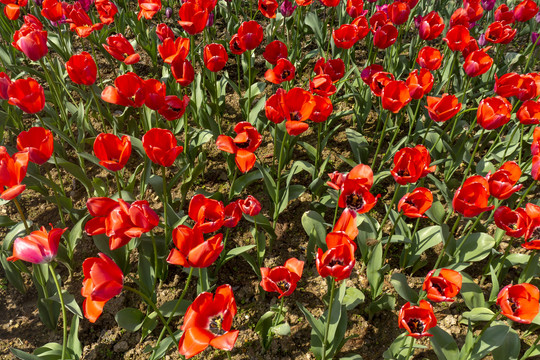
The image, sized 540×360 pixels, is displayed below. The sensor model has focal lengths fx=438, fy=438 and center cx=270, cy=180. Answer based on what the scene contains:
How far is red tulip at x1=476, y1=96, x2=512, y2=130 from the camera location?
2.30m

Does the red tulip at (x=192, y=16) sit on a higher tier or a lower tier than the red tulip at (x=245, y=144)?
higher

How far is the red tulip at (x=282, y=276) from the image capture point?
1.72 m

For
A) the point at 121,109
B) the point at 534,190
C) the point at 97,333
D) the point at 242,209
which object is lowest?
the point at 97,333

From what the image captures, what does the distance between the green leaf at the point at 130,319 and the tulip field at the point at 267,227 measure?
12mm

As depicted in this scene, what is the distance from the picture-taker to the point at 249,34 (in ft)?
9.07

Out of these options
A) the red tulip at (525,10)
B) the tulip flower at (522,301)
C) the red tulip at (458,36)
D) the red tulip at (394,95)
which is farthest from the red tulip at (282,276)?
the red tulip at (525,10)

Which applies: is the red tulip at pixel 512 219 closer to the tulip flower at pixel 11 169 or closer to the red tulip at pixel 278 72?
the red tulip at pixel 278 72

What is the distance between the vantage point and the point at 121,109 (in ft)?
12.9

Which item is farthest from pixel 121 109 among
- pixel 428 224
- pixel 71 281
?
pixel 428 224

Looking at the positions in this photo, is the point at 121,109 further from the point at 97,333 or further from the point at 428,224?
the point at 428,224

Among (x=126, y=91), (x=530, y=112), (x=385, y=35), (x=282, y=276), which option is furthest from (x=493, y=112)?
(x=126, y=91)

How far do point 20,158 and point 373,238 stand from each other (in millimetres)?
1849

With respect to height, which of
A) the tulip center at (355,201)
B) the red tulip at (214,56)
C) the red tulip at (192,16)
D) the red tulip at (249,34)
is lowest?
the tulip center at (355,201)

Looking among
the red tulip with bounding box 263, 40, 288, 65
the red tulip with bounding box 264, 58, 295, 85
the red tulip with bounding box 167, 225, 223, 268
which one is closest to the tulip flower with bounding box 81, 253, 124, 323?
the red tulip with bounding box 167, 225, 223, 268
